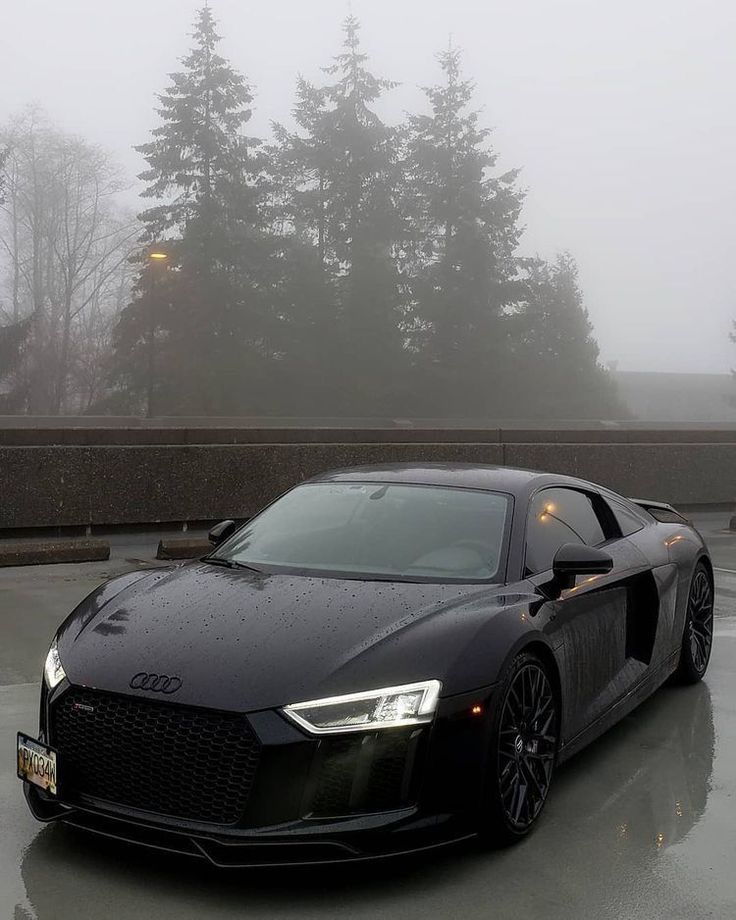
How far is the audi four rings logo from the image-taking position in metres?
3.62

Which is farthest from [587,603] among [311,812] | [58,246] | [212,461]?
[58,246]

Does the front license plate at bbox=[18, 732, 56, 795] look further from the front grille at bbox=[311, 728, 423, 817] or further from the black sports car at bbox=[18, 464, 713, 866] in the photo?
the front grille at bbox=[311, 728, 423, 817]

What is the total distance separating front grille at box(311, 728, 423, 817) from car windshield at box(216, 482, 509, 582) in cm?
109

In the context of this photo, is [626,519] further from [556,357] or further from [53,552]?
[556,357]

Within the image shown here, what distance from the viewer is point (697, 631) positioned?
261 inches

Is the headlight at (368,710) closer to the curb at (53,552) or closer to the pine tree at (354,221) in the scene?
the curb at (53,552)

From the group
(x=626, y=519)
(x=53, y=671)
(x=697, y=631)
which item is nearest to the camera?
(x=53, y=671)

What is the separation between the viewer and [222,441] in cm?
1327

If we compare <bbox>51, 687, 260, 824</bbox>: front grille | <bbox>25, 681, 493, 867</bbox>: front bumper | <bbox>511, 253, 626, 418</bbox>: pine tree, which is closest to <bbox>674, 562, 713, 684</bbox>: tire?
<bbox>25, 681, 493, 867</bbox>: front bumper

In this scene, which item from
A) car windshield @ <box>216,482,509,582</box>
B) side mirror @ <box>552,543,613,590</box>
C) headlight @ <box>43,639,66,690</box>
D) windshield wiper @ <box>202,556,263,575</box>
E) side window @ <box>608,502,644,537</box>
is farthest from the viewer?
side window @ <box>608,502,644,537</box>

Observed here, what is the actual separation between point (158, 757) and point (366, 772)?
0.65m

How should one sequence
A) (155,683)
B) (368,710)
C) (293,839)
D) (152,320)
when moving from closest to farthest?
(293,839) < (368,710) < (155,683) < (152,320)

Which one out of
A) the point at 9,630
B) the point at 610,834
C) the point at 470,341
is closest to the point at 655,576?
the point at 610,834

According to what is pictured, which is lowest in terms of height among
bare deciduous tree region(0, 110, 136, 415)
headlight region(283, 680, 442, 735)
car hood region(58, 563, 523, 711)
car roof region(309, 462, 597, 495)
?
headlight region(283, 680, 442, 735)
